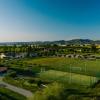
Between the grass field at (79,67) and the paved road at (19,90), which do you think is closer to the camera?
the paved road at (19,90)

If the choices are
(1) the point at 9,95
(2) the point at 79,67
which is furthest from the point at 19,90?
(2) the point at 79,67

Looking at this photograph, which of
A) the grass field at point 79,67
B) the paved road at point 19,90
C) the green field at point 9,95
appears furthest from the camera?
the grass field at point 79,67

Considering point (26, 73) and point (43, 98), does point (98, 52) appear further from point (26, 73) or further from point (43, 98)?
point (43, 98)

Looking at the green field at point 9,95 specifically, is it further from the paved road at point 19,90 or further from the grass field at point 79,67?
the grass field at point 79,67

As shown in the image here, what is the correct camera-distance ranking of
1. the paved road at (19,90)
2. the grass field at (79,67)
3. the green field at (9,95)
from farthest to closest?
the grass field at (79,67)
the paved road at (19,90)
the green field at (9,95)

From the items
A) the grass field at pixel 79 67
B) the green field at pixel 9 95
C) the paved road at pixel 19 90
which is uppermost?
the grass field at pixel 79 67

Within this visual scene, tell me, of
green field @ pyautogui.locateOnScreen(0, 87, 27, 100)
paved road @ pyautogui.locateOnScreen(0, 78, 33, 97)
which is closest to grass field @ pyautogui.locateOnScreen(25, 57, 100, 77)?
paved road @ pyautogui.locateOnScreen(0, 78, 33, 97)

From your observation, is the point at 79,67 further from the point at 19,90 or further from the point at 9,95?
the point at 9,95

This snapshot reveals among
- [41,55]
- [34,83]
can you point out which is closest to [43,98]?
[34,83]

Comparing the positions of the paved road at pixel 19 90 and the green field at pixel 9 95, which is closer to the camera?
the green field at pixel 9 95

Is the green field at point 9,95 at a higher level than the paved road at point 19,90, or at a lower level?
lower

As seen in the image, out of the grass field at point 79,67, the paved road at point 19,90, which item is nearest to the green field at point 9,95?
the paved road at point 19,90
